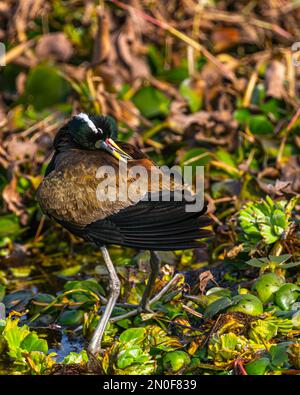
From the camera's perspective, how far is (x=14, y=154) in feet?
19.6

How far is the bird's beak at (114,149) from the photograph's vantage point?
446cm

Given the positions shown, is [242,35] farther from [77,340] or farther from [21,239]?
[77,340]

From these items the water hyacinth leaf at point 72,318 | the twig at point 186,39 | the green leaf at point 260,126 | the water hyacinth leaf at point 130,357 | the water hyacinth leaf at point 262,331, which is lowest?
the water hyacinth leaf at point 72,318

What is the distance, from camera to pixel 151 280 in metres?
4.58

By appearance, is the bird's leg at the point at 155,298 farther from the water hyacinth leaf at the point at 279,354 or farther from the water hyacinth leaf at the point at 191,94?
the water hyacinth leaf at the point at 191,94

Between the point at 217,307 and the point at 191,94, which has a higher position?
the point at 191,94

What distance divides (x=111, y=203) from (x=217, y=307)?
0.74 m

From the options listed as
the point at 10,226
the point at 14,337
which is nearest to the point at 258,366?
the point at 14,337

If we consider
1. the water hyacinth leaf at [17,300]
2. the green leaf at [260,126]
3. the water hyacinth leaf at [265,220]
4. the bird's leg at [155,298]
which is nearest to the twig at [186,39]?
the green leaf at [260,126]

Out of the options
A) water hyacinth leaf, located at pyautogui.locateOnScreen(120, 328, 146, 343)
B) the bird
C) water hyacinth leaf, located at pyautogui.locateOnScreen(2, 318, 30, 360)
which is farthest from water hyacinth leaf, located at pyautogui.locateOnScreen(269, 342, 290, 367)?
water hyacinth leaf, located at pyautogui.locateOnScreen(2, 318, 30, 360)

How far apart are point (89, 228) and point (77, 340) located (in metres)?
0.67

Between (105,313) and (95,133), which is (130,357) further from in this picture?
(95,133)

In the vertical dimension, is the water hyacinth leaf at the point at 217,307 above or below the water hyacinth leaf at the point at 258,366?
above
